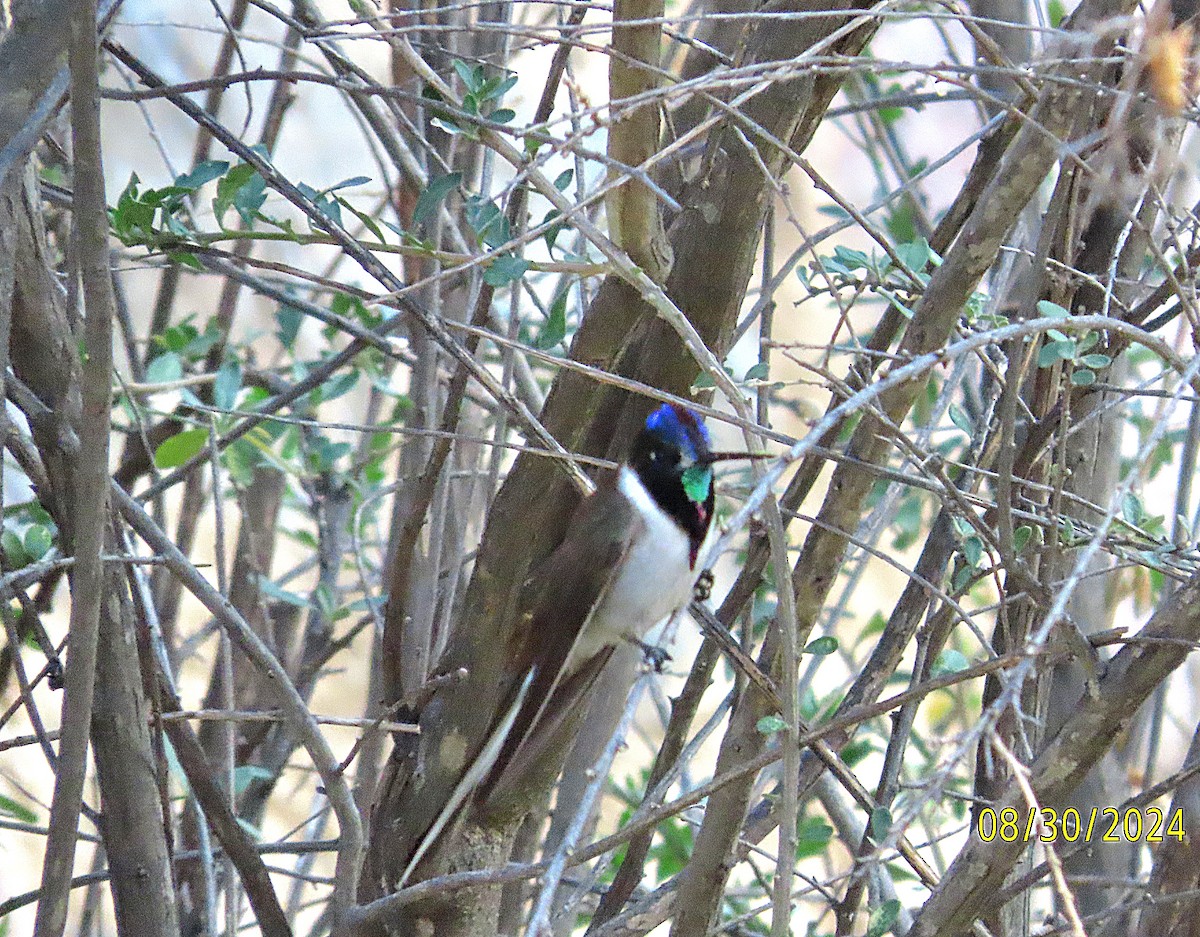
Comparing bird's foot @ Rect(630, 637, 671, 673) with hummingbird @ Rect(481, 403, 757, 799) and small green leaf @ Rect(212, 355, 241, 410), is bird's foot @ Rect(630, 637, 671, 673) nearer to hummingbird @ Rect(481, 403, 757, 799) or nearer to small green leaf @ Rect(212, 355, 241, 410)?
hummingbird @ Rect(481, 403, 757, 799)

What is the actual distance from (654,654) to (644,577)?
114 mm

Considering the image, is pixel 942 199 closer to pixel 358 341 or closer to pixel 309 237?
pixel 358 341

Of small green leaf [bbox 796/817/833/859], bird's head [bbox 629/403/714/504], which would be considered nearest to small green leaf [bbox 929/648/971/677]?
small green leaf [bbox 796/817/833/859]

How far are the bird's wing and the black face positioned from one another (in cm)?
6

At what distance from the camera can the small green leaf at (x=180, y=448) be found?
2488 millimetres

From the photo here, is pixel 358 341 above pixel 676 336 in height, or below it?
above

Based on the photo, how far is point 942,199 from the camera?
7.33 meters

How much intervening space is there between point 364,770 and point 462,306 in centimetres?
90

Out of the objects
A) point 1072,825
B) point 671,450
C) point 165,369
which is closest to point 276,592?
point 165,369

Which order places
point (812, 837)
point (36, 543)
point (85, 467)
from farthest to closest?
point (812, 837)
point (36, 543)
point (85, 467)

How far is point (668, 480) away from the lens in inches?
76.4

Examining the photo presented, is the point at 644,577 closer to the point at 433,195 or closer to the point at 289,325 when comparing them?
the point at 433,195

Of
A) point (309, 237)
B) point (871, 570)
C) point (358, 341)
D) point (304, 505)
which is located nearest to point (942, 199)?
point (871, 570)

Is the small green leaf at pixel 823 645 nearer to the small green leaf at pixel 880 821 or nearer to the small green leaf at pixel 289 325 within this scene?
the small green leaf at pixel 880 821
